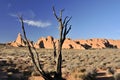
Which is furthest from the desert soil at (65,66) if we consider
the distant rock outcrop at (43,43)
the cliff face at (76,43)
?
the distant rock outcrop at (43,43)

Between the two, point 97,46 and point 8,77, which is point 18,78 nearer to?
point 8,77

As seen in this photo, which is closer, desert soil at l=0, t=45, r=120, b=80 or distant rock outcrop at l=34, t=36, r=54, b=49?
desert soil at l=0, t=45, r=120, b=80

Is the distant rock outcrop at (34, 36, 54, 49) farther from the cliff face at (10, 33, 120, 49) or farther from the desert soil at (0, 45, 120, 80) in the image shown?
the desert soil at (0, 45, 120, 80)

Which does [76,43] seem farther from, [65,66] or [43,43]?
[65,66]

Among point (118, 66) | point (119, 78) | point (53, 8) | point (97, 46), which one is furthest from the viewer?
point (97, 46)

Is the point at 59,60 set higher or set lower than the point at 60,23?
lower

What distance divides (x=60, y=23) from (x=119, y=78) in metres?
13.0

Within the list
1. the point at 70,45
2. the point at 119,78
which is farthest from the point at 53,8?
the point at 70,45

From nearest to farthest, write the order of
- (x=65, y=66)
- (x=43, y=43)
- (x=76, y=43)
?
(x=65, y=66)
(x=76, y=43)
(x=43, y=43)

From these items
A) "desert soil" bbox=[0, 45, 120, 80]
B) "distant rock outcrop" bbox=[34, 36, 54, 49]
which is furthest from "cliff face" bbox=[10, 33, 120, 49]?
"desert soil" bbox=[0, 45, 120, 80]

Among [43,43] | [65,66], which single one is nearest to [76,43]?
[43,43]

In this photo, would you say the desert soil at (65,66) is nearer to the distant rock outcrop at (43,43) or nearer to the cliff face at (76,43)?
the cliff face at (76,43)

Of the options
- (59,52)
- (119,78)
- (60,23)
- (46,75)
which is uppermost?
(60,23)

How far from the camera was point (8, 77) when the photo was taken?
2177 cm
